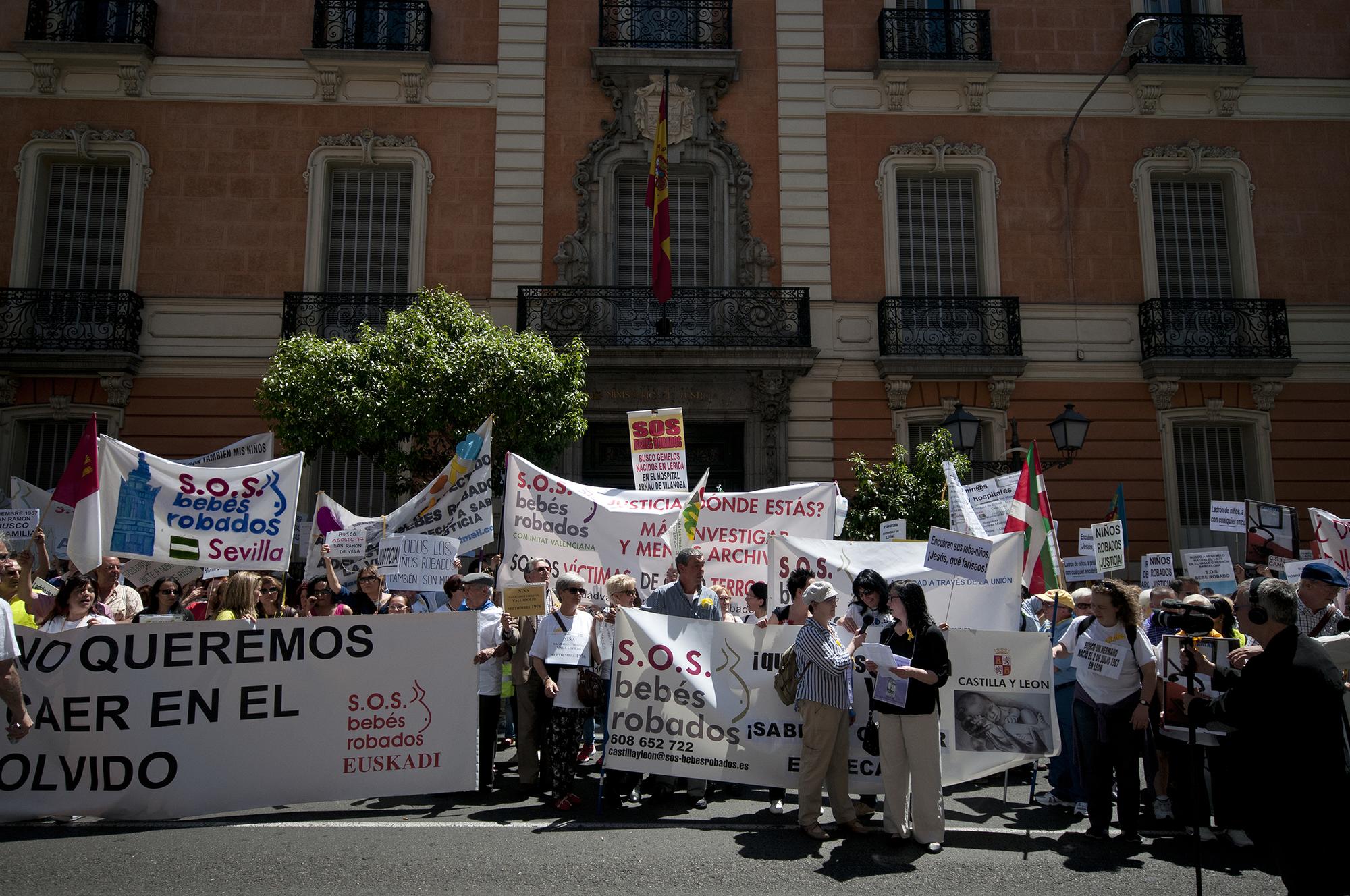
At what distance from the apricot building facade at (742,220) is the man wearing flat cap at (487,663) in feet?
28.5

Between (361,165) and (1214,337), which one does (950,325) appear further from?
(361,165)

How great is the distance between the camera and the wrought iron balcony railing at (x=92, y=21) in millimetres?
17453

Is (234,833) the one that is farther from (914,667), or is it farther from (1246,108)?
(1246,108)

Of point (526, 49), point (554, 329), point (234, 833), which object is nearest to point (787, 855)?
point (234, 833)

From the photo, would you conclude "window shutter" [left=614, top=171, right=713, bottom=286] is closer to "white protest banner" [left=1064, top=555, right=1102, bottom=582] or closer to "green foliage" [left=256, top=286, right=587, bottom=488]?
"green foliage" [left=256, top=286, right=587, bottom=488]

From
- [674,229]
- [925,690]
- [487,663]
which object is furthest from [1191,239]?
[487,663]

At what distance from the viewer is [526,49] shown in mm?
18125

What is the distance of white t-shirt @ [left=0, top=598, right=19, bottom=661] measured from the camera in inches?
223

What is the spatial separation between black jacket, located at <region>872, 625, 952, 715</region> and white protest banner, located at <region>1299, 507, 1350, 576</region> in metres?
6.96

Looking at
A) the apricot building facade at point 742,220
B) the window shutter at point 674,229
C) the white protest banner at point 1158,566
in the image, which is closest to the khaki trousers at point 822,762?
the white protest banner at point 1158,566

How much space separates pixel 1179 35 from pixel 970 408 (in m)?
8.06

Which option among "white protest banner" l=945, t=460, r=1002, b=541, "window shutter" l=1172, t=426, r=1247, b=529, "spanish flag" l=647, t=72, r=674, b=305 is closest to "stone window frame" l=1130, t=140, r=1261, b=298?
"window shutter" l=1172, t=426, r=1247, b=529

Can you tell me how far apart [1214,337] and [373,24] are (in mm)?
15636

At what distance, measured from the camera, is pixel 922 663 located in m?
6.39
